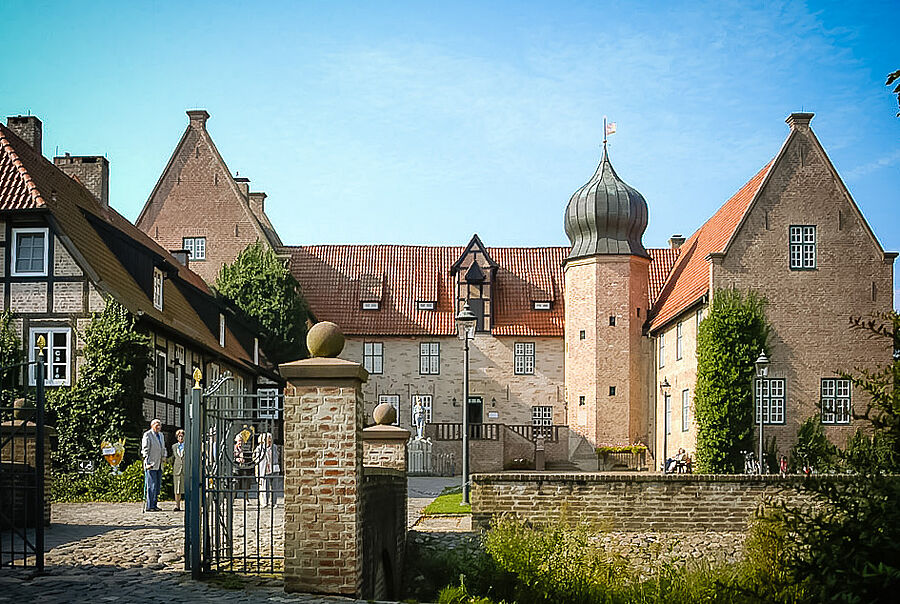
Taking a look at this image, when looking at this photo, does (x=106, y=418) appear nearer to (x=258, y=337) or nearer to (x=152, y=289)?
(x=152, y=289)

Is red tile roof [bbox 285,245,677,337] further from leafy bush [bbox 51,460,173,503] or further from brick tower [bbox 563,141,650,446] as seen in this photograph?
leafy bush [bbox 51,460,173,503]

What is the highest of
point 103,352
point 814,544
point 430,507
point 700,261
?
point 700,261

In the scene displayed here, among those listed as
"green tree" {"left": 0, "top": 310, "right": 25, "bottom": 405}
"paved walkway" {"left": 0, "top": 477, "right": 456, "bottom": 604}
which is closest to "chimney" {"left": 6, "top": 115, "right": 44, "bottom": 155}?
"green tree" {"left": 0, "top": 310, "right": 25, "bottom": 405}

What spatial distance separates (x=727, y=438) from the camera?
33.3m

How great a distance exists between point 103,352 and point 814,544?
2012 cm

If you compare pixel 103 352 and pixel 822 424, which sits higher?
pixel 103 352

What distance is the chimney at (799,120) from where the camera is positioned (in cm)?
3494

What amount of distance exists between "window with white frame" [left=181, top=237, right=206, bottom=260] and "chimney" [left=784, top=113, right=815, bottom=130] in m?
22.7

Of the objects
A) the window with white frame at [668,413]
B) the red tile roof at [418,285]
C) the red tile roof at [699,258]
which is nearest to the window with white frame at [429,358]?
the red tile roof at [418,285]

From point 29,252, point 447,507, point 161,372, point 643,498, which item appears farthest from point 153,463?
point 161,372

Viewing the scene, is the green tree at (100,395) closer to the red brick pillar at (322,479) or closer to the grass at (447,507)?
the grass at (447,507)

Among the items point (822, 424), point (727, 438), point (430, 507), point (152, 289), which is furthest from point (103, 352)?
point (822, 424)

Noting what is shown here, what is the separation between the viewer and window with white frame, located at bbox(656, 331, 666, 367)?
40.5 meters

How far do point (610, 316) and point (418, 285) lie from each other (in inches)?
377
